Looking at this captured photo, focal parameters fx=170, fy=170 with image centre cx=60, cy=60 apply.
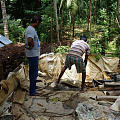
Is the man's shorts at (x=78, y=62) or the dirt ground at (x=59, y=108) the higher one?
the man's shorts at (x=78, y=62)

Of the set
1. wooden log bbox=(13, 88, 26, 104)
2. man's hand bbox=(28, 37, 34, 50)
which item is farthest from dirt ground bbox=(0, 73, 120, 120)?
man's hand bbox=(28, 37, 34, 50)

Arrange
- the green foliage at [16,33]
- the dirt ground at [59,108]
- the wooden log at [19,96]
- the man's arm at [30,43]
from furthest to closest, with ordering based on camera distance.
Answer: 1. the green foliage at [16,33]
2. the wooden log at [19,96]
3. the man's arm at [30,43]
4. the dirt ground at [59,108]

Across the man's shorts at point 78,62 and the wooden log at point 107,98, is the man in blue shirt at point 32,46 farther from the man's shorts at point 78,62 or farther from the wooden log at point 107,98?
the wooden log at point 107,98

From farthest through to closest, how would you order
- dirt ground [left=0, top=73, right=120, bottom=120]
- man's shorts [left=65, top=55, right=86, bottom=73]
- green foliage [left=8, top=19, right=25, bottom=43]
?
green foliage [left=8, top=19, right=25, bottom=43]
man's shorts [left=65, top=55, right=86, bottom=73]
dirt ground [left=0, top=73, right=120, bottom=120]

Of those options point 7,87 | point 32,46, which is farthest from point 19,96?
point 32,46

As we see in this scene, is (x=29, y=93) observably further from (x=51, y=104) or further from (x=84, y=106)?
(x=84, y=106)

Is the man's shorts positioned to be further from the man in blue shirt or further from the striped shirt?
the man in blue shirt

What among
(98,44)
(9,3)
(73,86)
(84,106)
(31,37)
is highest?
(9,3)

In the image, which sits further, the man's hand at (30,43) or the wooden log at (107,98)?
the wooden log at (107,98)

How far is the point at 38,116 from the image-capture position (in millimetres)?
3217

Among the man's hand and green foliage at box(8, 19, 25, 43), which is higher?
the man's hand

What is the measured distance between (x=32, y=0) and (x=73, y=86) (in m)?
14.1

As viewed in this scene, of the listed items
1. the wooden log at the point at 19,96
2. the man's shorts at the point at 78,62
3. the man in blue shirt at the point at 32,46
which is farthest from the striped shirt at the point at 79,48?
the wooden log at the point at 19,96

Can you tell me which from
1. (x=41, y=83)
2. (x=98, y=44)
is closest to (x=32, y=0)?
(x=98, y=44)
